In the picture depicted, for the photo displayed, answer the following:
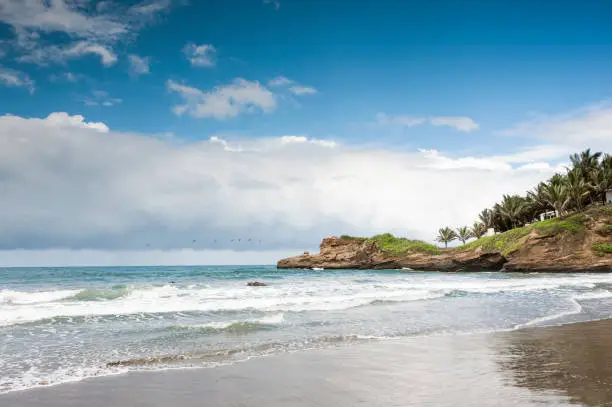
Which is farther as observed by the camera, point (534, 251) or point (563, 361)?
point (534, 251)

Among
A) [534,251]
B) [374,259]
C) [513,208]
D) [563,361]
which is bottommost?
[374,259]

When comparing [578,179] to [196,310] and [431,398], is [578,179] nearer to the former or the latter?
[196,310]

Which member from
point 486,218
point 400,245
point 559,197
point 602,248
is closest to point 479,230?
point 486,218

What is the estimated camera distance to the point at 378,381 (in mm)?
7008

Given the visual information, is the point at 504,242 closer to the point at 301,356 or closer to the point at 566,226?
the point at 566,226

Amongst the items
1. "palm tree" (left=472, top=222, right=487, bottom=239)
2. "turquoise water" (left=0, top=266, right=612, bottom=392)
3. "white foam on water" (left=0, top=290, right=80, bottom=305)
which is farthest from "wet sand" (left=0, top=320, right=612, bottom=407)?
"palm tree" (left=472, top=222, right=487, bottom=239)

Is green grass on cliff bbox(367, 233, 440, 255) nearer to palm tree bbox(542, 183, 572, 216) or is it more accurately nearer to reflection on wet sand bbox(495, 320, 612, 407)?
palm tree bbox(542, 183, 572, 216)


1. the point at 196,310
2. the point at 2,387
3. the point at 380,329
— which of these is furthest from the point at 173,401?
the point at 196,310

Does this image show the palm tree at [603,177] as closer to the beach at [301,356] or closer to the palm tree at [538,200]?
the palm tree at [538,200]

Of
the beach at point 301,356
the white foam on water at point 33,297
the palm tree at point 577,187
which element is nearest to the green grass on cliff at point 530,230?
the palm tree at point 577,187

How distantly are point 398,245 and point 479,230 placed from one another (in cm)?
1723

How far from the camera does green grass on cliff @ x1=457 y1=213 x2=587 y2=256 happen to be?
170ft

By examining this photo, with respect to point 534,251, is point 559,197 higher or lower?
higher

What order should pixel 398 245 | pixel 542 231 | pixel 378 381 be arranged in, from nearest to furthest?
pixel 378 381 → pixel 542 231 → pixel 398 245
